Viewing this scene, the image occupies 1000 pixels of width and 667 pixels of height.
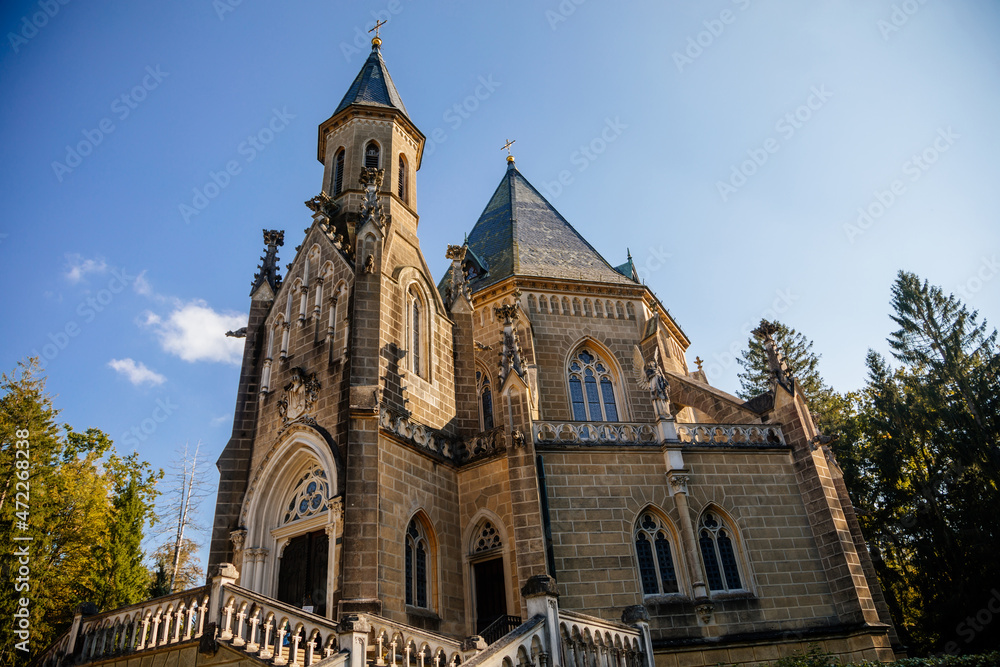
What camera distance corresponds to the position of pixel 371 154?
851 inches

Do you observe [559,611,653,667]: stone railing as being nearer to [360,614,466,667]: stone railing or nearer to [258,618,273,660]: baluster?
[360,614,466,667]: stone railing

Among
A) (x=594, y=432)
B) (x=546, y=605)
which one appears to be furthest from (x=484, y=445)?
(x=546, y=605)

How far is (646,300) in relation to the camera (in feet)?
75.9

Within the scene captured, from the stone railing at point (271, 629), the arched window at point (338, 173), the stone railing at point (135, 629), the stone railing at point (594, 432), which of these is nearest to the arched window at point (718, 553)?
the stone railing at point (594, 432)

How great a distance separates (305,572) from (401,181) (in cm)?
1266

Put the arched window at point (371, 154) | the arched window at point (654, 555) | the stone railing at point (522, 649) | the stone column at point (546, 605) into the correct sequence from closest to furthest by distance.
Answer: the stone railing at point (522, 649), the stone column at point (546, 605), the arched window at point (654, 555), the arched window at point (371, 154)

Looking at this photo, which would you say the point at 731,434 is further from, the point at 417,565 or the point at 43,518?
the point at 43,518

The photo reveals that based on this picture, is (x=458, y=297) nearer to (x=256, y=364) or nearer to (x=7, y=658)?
(x=256, y=364)

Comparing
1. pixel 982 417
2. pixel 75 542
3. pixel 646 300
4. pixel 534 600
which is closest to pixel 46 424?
pixel 75 542

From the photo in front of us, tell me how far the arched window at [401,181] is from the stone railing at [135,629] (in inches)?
540

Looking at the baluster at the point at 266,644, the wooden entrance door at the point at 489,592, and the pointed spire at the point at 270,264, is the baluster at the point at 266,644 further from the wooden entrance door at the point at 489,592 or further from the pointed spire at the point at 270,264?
the pointed spire at the point at 270,264

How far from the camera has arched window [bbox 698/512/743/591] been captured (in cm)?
1555

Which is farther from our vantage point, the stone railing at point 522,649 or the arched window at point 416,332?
the arched window at point 416,332

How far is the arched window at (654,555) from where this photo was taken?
15.2 m
